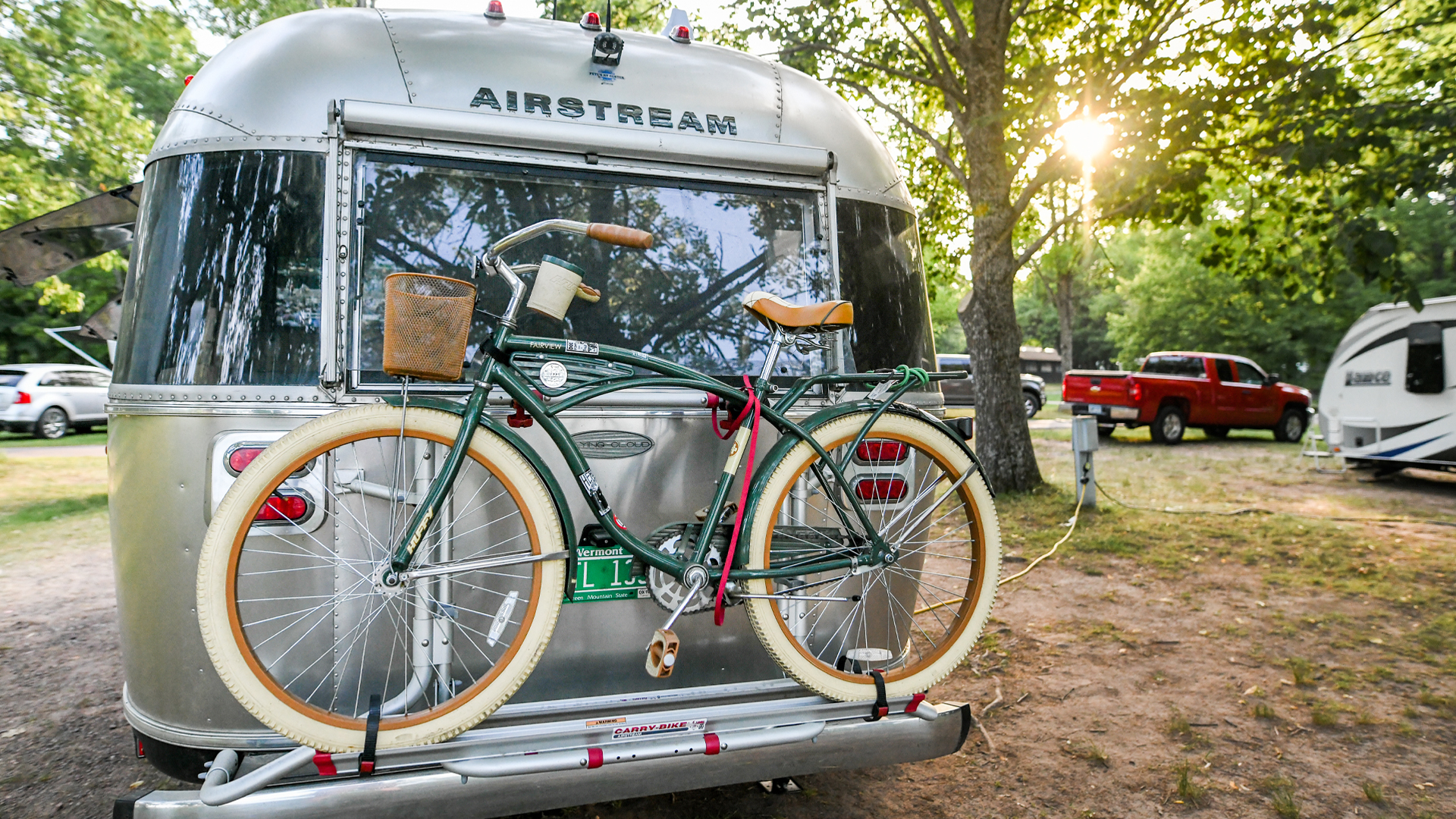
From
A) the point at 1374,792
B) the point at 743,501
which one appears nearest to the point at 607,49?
the point at 743,501

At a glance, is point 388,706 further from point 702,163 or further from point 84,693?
point 84,693

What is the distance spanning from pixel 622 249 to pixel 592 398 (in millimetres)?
671

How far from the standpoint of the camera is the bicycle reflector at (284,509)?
7.77 feet

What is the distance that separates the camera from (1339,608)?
6047mm

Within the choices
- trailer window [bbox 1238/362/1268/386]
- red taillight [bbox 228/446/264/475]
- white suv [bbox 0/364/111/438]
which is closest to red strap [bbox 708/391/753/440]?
red taillight [bbox 228/446/264/475]

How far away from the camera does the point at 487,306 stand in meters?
2.88

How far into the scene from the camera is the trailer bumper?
6.63 ft

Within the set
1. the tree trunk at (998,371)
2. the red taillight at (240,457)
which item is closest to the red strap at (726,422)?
the red taillight at (240,457)

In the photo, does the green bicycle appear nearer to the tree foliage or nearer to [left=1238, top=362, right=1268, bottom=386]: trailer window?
the tree foliage

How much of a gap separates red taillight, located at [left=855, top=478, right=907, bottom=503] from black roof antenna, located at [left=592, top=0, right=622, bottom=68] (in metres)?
1.65

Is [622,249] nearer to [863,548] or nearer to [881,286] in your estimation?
[881,286]

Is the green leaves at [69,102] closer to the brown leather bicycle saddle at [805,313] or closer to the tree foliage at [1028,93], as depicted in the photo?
the tree foliage at [1028,93]

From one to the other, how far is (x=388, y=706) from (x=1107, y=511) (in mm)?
8718

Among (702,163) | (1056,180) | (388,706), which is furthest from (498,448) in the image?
(1056,180)
